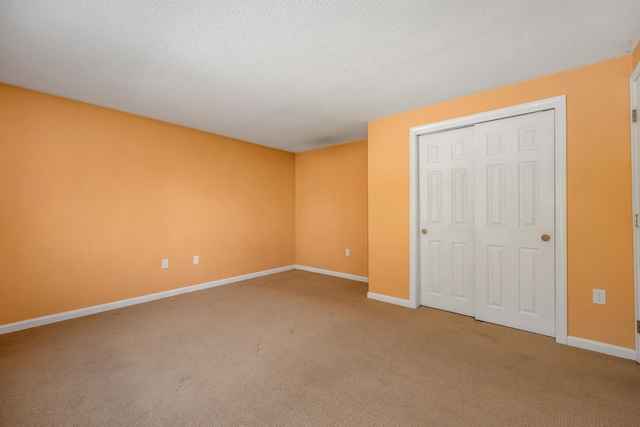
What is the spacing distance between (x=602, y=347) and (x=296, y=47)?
345 cm

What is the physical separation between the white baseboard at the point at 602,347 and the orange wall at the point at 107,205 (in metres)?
4.29

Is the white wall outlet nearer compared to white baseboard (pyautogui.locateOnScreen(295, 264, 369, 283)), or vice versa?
the white wall outlet

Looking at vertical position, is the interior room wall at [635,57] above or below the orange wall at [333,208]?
above

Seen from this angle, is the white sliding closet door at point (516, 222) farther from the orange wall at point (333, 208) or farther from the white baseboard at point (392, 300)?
the orange wall at point (333, 208)

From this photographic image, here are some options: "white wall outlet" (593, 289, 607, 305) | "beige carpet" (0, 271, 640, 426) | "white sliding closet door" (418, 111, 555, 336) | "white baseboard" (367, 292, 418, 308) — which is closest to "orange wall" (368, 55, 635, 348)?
"white wall outlet" (593, 289, 607, 305)

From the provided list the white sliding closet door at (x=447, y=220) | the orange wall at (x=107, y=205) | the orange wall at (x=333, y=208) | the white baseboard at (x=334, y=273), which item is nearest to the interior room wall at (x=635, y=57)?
the white sliding closet door at (x=447, y=220)

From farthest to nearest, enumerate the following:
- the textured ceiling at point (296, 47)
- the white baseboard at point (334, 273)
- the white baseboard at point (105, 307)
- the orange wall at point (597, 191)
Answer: the white baseboard at point (334, 273) → the white baseboard at point (105, 307) → the orange wall at point (597, 191) → the textured ceiling at point (296, 47)

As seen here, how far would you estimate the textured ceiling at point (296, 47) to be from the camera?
1.68 m

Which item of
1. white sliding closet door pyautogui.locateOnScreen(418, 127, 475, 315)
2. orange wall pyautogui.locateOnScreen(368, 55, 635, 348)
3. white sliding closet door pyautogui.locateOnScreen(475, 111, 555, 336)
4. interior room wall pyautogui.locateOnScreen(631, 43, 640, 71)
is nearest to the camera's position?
interior room wall pyautogui.locateOnScreen(631, 43, 640, 71)

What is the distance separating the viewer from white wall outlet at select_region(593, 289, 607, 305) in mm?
2199

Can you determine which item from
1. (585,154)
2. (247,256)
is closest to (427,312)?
(585,154)

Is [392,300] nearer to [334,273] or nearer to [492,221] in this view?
[492,221]

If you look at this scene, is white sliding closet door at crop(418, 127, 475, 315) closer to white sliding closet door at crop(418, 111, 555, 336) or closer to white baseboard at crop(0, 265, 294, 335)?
white sliding closet door at crop(418, 111, 555, 336)

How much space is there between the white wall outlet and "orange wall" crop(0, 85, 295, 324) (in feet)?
14.5
